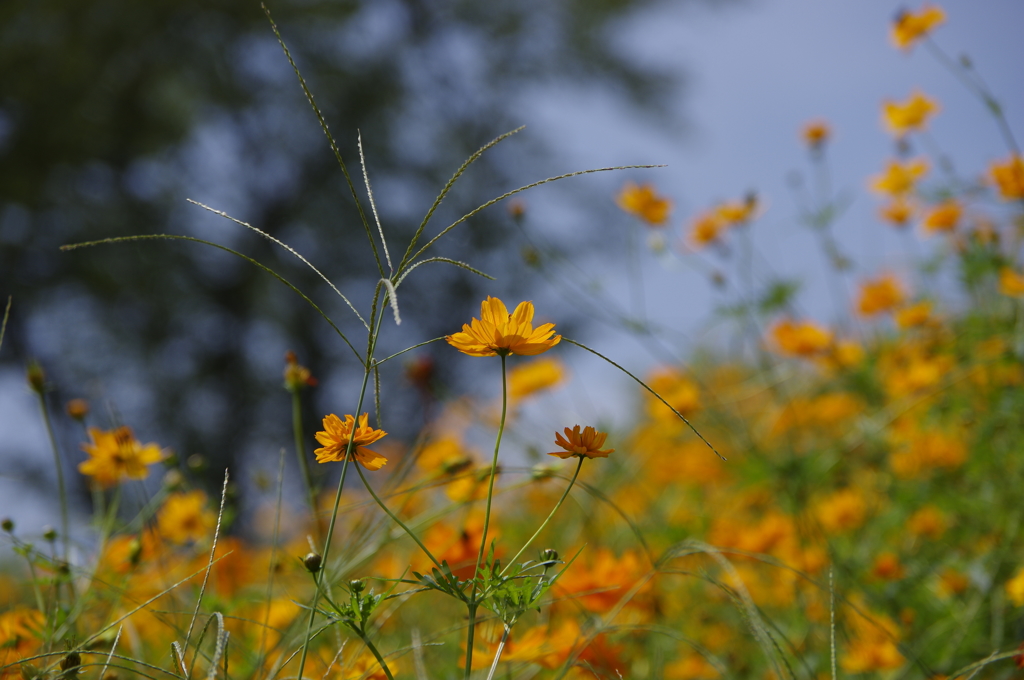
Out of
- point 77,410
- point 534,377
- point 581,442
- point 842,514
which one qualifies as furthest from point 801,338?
point 77,410

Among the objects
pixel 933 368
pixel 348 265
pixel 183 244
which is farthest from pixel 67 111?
pixel 933 368

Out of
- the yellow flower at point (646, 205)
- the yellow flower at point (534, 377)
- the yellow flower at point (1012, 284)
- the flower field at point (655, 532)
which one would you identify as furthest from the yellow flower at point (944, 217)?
the yellow flower at point (534, 377)

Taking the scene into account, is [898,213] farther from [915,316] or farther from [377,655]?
[377,655]

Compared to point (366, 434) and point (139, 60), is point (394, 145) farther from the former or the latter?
point (366, 434)

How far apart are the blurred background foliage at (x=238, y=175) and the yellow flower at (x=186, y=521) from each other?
2669 mm

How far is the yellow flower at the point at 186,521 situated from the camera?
2.41 ft

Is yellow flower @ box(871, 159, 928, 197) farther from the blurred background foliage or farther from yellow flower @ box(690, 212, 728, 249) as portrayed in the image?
the blurred background foliage

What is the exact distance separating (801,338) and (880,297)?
24 cm

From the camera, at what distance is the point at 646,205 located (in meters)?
1.13

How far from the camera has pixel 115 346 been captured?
3732 millimetres

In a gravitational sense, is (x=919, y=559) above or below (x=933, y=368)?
below

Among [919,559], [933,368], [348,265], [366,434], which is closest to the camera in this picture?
[366,434]

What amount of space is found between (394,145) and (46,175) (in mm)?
1744

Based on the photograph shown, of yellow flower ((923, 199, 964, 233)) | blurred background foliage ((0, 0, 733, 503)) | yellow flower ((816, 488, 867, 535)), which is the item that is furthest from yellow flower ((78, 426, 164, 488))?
blurred background foliage ((0, 0, 733, 503))
